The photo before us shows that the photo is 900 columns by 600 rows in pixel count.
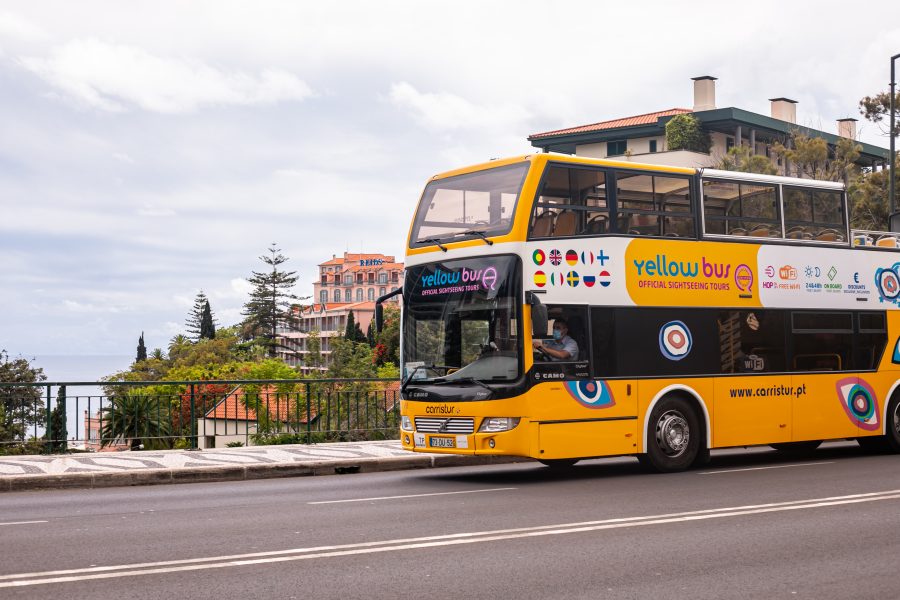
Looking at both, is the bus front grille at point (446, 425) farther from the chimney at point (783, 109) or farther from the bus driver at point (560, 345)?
the chimney at point (783, 109)

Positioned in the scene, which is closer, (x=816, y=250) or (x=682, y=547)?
(x=682, y=547)

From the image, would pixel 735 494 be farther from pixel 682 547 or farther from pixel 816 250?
pixel 816 250

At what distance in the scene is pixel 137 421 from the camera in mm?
18781

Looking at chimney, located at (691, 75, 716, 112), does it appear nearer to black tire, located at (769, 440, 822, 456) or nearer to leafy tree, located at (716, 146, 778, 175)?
leafy tree, located at (716, 146, 778, 175)

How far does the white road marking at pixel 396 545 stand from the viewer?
7.24 metres

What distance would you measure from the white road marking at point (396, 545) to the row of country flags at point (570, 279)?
13.4 feet

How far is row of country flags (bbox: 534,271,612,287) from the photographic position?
1335 centimetres

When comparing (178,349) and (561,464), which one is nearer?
(561,464)

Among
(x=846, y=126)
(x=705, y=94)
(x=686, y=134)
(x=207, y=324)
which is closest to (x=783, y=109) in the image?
(x=846, y=126)

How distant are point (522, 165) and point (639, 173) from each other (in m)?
1.85

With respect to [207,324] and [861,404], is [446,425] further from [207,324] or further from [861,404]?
[207,324]

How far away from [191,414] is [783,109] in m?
66.7

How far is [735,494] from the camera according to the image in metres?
11.6

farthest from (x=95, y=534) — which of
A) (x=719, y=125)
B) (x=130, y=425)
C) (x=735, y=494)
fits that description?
(x=719, y=125)
